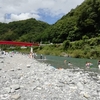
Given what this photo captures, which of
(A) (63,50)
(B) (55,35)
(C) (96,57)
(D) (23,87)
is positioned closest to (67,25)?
(B) (55,35)

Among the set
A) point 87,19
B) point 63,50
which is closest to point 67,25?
point 87,19

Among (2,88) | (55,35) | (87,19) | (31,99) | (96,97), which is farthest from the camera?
(55,35)

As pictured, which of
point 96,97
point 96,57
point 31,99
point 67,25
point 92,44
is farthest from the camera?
point 67,25

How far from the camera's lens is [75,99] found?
10266 mm

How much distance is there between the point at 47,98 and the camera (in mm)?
10180

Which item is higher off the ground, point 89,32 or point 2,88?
point 89,32

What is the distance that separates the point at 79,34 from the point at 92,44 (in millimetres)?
29272

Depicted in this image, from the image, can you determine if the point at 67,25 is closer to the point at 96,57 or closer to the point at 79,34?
the point at 79,34

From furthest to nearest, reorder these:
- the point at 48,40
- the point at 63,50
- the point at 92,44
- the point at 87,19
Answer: the point at 48,40 < the point at 87,19 < the point at 63,50 < the point at 92,44

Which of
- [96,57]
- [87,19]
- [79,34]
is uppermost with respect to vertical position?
[87,19]

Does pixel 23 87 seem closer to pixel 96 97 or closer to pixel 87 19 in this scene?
pixel 96 97

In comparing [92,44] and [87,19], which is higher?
[87,19]

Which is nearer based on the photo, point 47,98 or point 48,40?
point 47,98

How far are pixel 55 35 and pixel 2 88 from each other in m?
126
